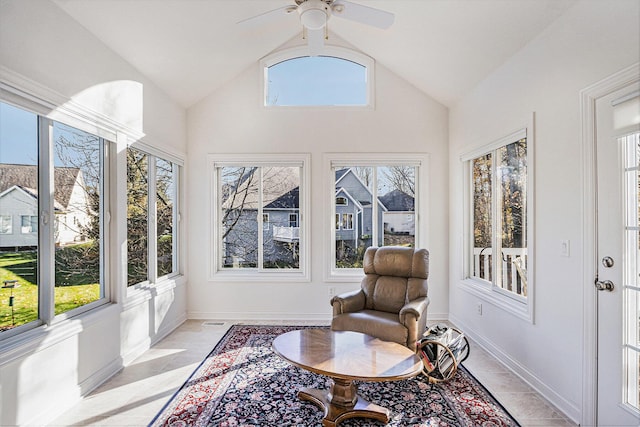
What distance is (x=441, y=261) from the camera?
4609 mm

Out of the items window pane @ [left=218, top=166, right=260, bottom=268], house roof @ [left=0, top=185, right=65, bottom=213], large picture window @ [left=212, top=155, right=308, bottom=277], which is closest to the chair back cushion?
large picture window @ [left=212, top=155, right=308, bottom=277]

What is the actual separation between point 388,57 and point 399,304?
293 cm

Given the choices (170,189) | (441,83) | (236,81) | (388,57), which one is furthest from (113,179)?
(441,83)

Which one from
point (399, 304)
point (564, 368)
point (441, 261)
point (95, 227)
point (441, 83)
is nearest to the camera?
point (564, 368)

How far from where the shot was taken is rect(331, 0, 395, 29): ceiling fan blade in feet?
7.64

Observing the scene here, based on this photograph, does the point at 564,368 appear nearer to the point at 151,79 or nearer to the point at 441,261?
the point at 441,261

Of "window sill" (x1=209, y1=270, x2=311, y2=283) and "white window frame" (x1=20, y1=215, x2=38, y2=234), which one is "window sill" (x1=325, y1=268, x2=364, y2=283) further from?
"white window frame" (x1=20, y1=215, x2=38, y2=234)

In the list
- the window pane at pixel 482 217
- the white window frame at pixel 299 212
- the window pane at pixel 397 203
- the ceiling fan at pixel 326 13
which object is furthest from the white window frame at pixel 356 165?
the ceiling fan at pixel 326 13

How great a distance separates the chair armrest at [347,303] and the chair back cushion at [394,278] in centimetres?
13

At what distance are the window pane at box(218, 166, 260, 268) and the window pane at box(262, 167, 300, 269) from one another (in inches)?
6.0

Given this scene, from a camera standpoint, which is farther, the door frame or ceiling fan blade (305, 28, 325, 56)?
ceiling fan blade (305, 28, 325, 56)

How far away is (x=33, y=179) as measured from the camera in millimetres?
2283

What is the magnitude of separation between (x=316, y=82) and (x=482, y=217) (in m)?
2.71

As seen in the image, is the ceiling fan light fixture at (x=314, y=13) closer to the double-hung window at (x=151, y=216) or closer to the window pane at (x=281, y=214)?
the double-hung window at (x=151, y=216)
